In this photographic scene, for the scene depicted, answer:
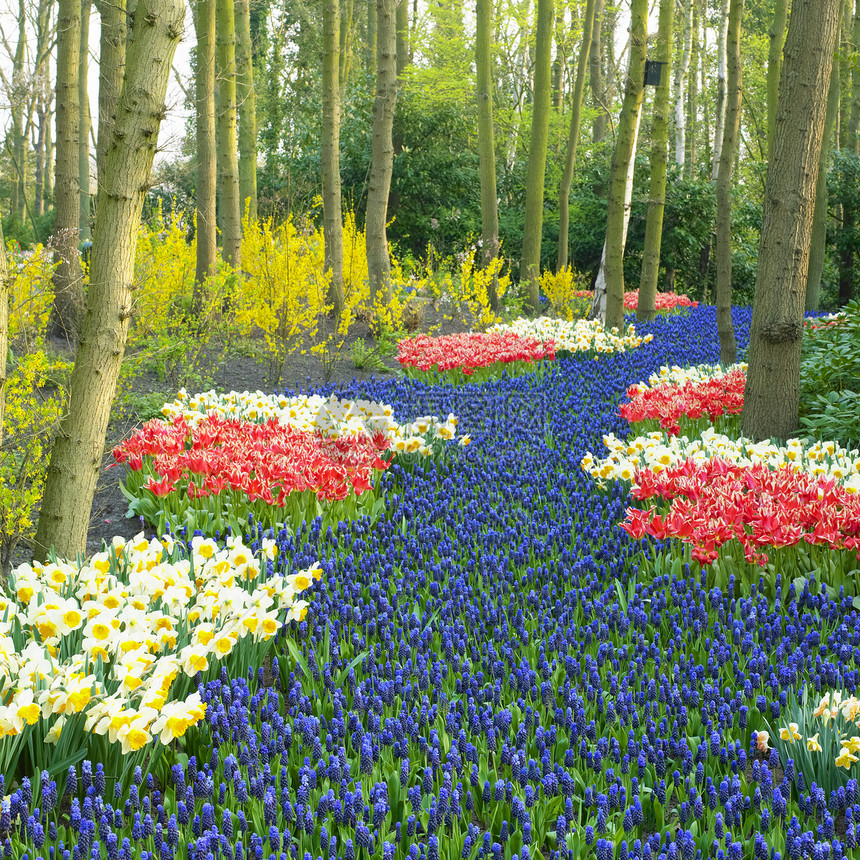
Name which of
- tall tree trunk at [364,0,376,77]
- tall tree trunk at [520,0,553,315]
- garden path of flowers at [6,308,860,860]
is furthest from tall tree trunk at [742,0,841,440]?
tall tree trunk at [364,0,376,77]

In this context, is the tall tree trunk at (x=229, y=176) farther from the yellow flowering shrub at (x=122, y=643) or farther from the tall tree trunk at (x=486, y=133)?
the yellow flowering shrub at (x=122, y=643)

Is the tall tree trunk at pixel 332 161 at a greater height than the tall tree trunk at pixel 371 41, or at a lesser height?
lesser

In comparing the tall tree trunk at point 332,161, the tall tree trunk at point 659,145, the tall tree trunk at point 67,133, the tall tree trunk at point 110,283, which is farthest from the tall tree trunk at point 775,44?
the tall tree trunk at point 110,283

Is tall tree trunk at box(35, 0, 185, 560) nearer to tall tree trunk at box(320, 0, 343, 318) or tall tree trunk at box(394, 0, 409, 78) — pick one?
tall tree trunk at box(320, 0, 343, 318)

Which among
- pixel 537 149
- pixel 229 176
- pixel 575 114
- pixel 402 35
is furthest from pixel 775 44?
pixel 402 35

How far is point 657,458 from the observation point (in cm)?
493

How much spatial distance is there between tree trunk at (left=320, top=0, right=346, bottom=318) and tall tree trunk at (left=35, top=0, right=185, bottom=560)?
25.7 feet

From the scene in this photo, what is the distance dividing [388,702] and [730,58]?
8.46 m

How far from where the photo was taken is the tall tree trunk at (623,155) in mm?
11445

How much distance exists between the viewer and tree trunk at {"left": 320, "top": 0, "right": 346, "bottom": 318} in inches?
445

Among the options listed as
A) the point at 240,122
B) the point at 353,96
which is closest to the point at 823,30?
the point at 240,122

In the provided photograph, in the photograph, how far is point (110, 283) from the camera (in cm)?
359

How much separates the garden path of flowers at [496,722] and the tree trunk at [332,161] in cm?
755

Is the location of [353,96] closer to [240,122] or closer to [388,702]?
[240,122]
